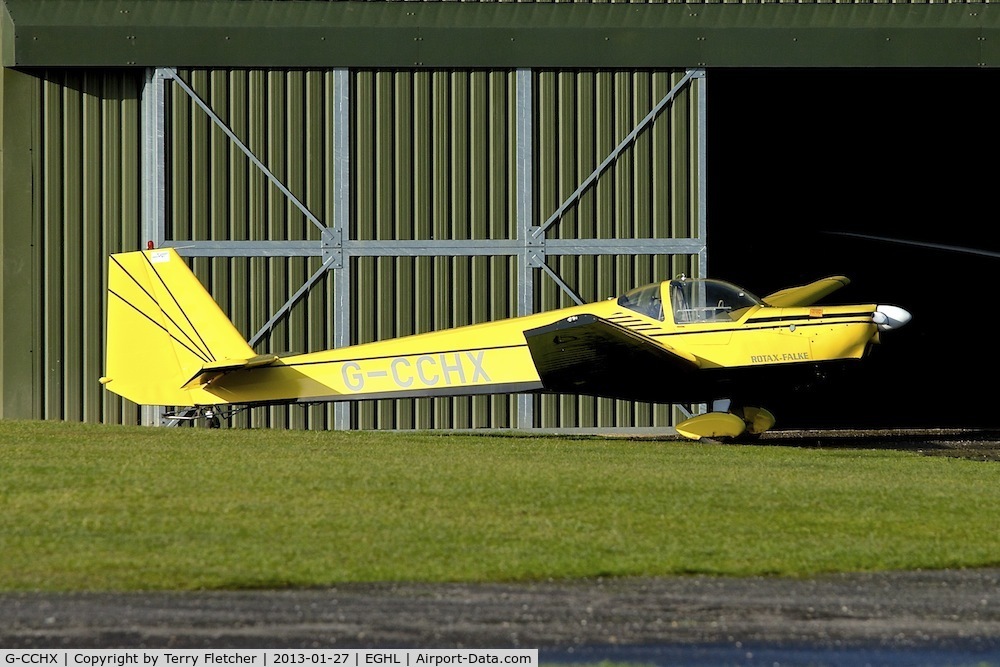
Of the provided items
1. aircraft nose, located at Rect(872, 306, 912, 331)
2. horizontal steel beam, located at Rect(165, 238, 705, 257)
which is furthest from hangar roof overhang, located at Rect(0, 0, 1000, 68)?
aircraft nose, located at Rect(872, 306, 912, 331)

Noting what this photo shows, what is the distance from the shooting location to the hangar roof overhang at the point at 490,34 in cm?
1970

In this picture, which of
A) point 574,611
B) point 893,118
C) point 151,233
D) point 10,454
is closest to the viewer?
point 574,611

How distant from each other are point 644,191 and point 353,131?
174 inches

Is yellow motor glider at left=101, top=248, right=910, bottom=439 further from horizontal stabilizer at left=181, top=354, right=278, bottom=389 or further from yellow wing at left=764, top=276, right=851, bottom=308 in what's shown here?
yellow wing at left=764, top=276, right=851, bottom=308

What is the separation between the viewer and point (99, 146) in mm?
20094

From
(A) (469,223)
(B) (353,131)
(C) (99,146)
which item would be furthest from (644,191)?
(C) (99,146)

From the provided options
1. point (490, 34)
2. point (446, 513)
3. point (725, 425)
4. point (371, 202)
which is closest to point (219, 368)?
point (371, 202)

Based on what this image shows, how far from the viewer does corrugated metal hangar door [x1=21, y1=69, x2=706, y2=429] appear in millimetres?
19859

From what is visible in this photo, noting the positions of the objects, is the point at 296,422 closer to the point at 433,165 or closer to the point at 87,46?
the point at 433,165

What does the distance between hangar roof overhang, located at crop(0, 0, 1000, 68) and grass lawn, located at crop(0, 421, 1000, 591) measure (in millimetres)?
6635
